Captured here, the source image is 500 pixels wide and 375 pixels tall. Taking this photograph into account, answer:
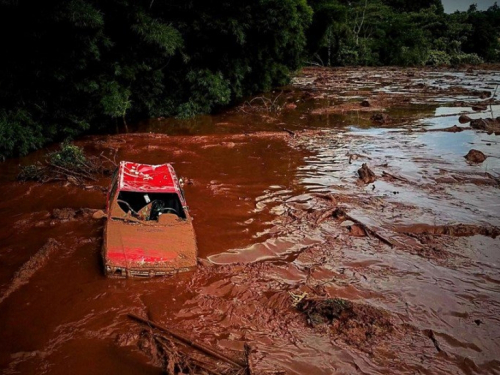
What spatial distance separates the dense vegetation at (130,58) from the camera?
36.8 feet

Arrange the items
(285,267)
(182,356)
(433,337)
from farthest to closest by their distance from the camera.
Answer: (285,267), (433,337), (182,356)

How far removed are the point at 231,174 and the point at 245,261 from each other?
4.58 metres

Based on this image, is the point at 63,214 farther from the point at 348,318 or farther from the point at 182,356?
the point at 348,318

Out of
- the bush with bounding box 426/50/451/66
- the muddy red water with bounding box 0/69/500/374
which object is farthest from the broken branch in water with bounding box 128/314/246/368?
the bush with bounding box 426/50/451/66

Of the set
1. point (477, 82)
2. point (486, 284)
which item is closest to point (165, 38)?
point (486, 284)

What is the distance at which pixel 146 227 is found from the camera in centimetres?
633

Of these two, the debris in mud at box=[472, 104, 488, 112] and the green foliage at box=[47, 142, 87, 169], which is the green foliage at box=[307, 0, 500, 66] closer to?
the debris in mud at box=[472, 104, 488, 112]

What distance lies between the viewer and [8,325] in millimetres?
5012

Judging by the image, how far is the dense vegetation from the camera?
36.8 feet

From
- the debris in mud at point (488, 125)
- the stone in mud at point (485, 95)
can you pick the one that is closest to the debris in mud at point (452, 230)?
the debris in mud at point (488, 125)

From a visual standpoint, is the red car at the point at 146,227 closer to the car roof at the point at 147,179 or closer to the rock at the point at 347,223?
the car roof at the point at 147,179

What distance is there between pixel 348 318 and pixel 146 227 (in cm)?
346

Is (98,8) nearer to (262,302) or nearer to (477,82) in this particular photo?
(262,302)

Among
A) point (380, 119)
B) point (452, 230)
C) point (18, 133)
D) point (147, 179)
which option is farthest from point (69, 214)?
point (380, 119)
